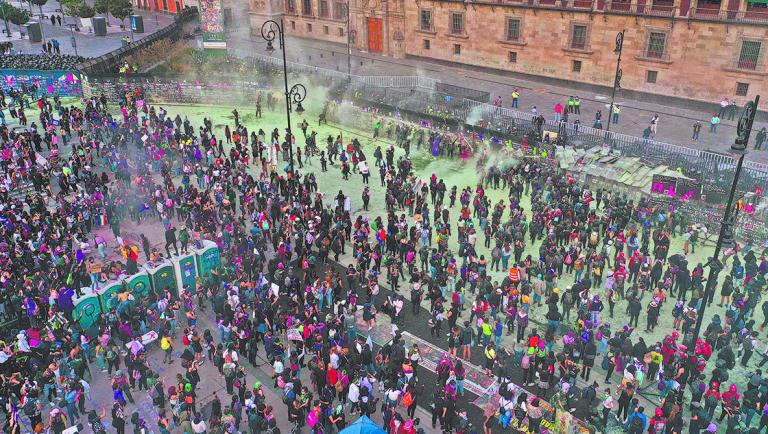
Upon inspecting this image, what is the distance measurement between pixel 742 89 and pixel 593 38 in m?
9.27

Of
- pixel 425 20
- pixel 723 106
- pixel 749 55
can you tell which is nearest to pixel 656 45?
pixel 749 55

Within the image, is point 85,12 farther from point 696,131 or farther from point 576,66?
point 696,131

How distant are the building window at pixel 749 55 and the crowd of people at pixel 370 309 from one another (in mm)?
15355

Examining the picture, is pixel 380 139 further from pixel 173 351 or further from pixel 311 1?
pixel 311 1

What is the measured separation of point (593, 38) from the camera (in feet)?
132

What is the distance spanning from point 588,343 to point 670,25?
2769 cm

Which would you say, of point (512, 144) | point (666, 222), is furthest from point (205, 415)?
point (512, 144)

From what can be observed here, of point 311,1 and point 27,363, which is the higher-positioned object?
point 311,1

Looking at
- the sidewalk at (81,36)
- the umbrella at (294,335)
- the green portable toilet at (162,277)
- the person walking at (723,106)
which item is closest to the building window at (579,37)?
the person walking at (723,106)

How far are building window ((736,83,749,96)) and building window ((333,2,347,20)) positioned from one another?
31.7 meters

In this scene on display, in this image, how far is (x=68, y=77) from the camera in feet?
141

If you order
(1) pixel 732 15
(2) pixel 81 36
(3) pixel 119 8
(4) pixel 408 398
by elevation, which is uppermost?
(1) pixel 732 15

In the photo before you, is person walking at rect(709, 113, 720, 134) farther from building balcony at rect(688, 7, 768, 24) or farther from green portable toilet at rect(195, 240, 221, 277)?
green portable toilet at rect(195, 240, 221, 277)

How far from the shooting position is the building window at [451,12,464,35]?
153 feet
